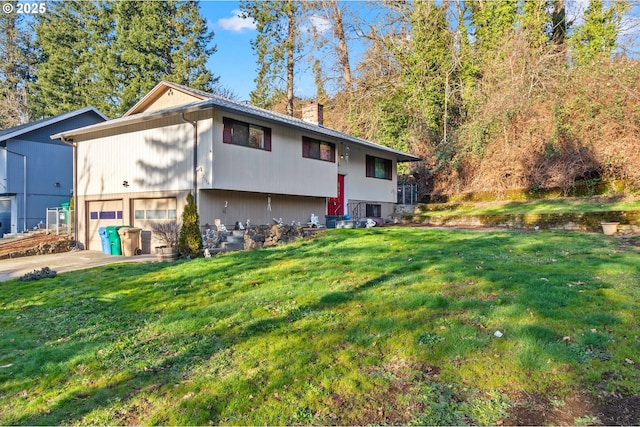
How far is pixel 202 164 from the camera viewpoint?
1240cm

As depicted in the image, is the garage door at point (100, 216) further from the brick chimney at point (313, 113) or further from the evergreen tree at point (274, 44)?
the evergreen tree at point (274, 44)

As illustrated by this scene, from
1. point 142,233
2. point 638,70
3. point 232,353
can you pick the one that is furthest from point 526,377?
point 638,70

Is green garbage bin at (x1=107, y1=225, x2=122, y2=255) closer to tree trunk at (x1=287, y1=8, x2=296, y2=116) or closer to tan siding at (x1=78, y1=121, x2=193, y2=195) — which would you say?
tan siding at (x1=78, y1=121, x2=193, y2=195)

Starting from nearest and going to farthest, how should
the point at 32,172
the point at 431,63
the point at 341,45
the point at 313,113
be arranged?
the point at 313,113 < the point at 32,172 < the point at 431,63 < the point at 341,45

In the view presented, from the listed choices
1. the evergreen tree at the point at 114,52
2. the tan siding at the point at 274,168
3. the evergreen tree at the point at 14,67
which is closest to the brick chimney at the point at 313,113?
the tan siding at the point at 274,168

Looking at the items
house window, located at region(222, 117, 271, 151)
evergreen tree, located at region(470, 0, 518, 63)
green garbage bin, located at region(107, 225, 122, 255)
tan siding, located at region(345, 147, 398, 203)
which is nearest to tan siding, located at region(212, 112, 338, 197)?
house window, located at region(222, 117, 271, 151)

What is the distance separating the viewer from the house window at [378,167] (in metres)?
20.5

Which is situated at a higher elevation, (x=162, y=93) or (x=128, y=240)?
(x=162, y=93)

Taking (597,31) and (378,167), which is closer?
(597,31)

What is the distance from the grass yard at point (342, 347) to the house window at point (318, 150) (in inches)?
367

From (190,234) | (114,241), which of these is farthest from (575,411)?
(114,241)

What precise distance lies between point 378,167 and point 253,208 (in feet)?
29.7

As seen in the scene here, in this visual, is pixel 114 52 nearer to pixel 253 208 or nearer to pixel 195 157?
pixel 195 157

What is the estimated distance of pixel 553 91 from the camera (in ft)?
60.4
